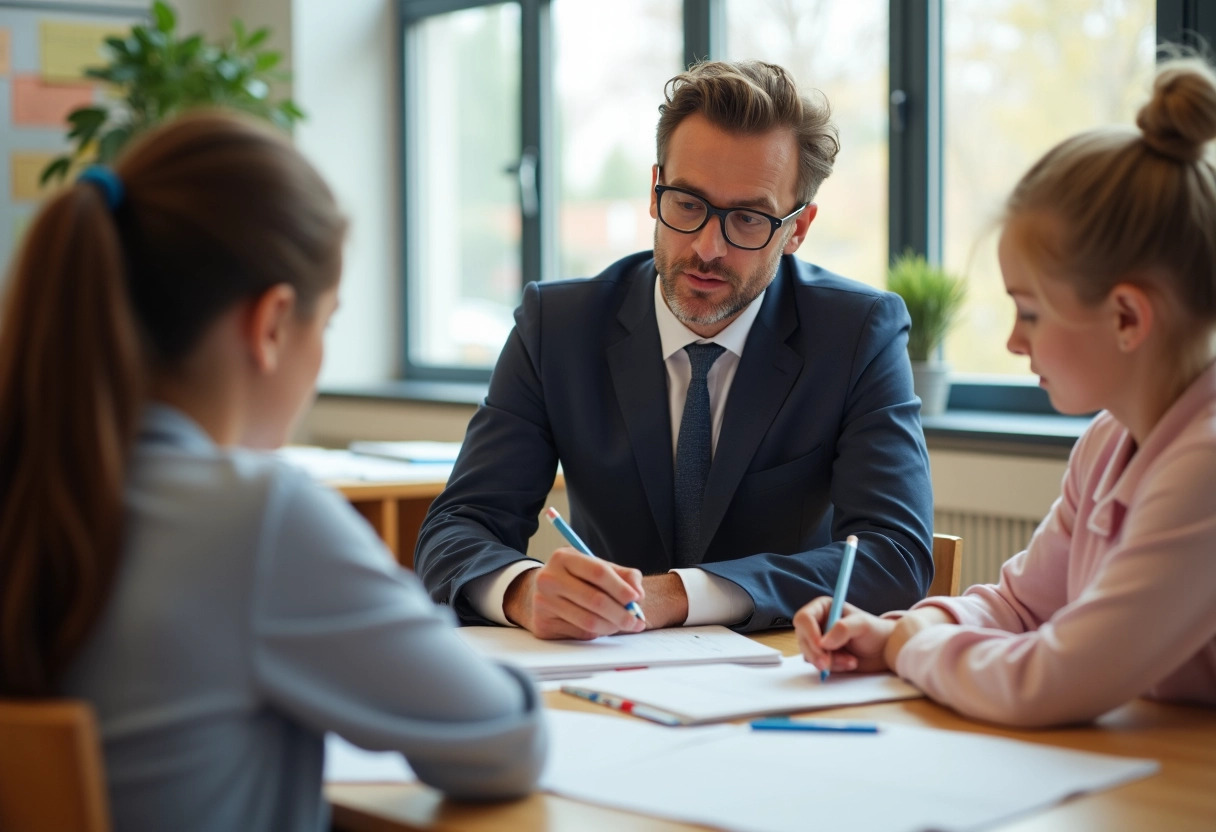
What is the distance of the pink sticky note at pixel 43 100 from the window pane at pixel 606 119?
1957 mm

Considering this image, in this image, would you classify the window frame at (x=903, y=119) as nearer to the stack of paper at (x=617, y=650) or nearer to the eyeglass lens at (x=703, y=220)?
the eyeglass lens at (x=703, y=220)

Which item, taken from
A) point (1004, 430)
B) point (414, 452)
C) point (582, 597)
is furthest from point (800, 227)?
point (414, 452)

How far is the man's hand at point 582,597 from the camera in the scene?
4.94 feet

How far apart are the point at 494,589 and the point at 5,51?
4.34 meters

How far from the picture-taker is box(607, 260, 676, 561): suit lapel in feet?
6.49

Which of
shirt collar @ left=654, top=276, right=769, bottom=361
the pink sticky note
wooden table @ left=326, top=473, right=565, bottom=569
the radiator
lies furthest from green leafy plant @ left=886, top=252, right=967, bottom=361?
the pink sticky note

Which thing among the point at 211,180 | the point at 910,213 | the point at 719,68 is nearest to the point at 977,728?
the point at 211,180

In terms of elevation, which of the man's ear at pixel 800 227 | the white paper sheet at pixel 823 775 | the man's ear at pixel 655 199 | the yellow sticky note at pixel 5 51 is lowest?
the white paper sheet at pixel 823 775

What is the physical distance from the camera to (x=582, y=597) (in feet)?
4.97

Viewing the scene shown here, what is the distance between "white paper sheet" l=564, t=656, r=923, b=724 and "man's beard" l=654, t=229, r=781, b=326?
0.71m

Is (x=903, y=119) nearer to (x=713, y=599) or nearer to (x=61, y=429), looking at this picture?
(x=713, y=599)

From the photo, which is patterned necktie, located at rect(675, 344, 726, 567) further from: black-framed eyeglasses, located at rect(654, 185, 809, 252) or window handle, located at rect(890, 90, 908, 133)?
window handle, located at rect(890, 90, 908, 133)

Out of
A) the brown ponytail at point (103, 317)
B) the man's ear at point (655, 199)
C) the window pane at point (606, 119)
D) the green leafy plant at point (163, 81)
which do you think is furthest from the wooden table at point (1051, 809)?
the green leafy plant at point (163, 81)

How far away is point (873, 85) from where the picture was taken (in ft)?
12.2
